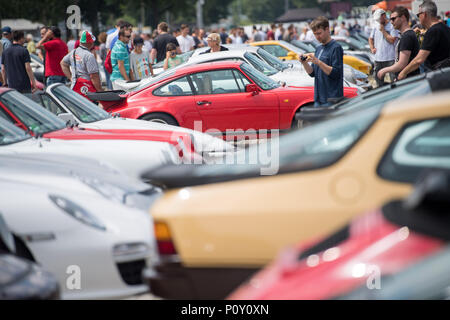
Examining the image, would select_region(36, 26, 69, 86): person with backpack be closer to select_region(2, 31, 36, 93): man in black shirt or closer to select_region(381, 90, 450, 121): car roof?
select_region(2, 31, 36, 93): man in black shirt

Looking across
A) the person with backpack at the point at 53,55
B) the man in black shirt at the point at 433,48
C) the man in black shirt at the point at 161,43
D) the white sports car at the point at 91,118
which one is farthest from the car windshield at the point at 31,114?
the man in black shirt at the point at 161,43

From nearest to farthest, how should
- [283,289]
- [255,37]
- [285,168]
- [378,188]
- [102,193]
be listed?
[283,289]
[378,188]
[285,168]
[102,193]
[255,37]

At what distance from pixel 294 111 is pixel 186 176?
263 inches

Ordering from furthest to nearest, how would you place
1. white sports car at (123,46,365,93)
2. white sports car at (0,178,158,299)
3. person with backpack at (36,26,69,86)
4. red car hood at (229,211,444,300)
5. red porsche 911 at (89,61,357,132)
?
person with backpack at (36,26,69,86) → white sports car at (123,46,365,93) → red porsche 911 at (89,61,357,132) → white sports car at (0,178,158,299) → red car hood at (229,211,444,300)

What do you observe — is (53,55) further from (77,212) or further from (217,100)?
(77,212)

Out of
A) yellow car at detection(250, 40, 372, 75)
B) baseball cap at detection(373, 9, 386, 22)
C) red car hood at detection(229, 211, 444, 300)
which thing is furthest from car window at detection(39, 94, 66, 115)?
yellow car at detection(250, 40, 372, 75)

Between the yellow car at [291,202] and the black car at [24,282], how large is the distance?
72 centimetres

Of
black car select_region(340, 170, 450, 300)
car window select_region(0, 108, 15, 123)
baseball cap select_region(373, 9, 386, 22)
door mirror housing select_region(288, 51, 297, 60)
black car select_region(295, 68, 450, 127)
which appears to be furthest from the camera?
door mirror housing select_region(288, 51, 297, 60)

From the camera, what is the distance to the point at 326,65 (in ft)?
26.6

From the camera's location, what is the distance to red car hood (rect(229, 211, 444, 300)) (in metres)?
2.11

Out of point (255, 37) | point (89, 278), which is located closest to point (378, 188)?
point (89, 278)

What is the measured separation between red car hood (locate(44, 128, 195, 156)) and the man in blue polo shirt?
1.92 meters

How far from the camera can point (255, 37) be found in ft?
97.6

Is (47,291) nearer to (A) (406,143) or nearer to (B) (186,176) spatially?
(B) (186,176)
